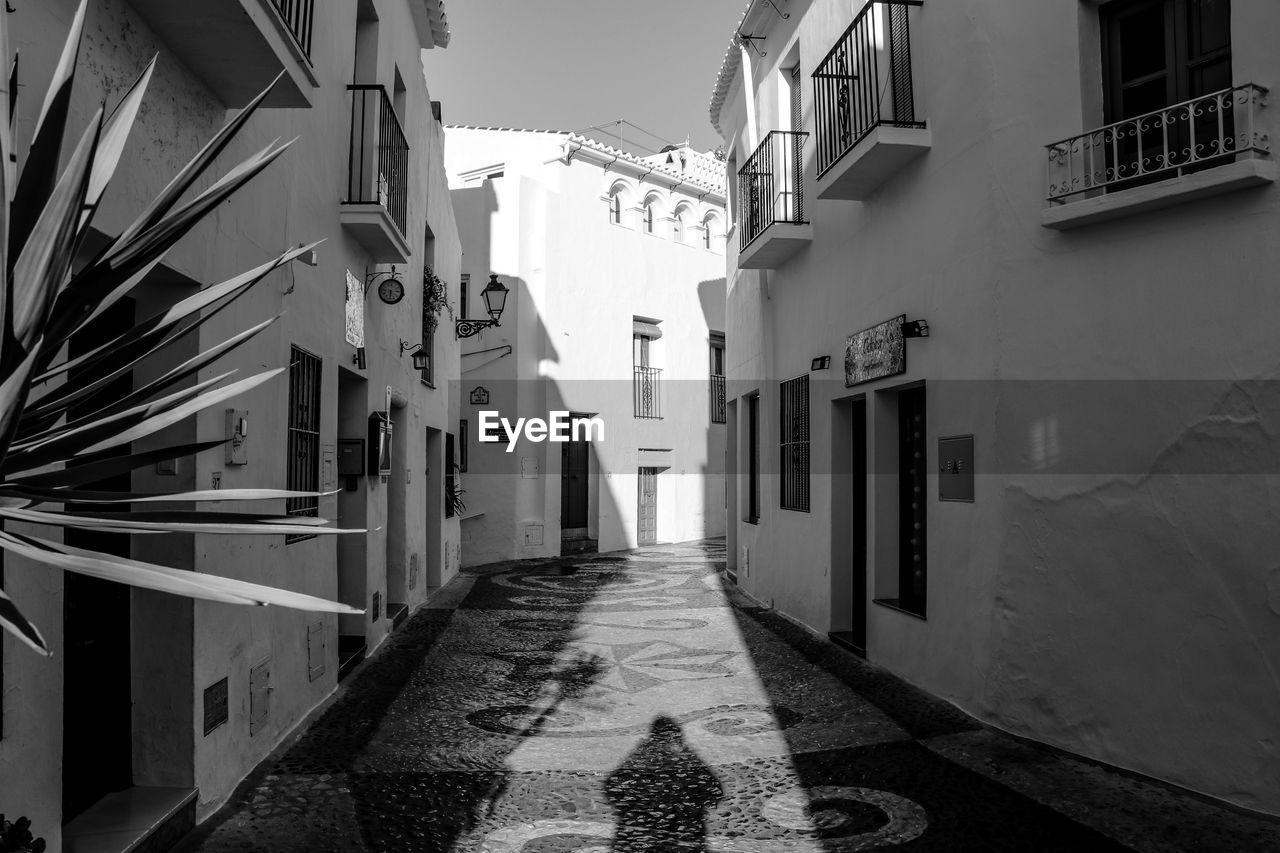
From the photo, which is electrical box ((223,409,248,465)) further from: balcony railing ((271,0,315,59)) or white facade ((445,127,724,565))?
white facade ((445,127,724,565))

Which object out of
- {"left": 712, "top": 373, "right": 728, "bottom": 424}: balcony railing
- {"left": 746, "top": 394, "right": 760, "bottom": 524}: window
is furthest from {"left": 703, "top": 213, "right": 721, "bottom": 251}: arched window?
{"left": 746, "top": 394, "right": 760, "bottom": 524}: window

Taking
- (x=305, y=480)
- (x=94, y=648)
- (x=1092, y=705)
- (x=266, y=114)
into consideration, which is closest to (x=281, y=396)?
(x=305, y=480)

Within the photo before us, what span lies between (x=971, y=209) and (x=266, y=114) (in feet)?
14.7

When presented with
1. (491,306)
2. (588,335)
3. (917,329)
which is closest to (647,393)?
(588,335)

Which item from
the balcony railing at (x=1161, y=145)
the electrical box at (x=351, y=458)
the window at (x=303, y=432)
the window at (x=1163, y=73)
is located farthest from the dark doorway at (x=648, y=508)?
the window at (x=1163, y=73)

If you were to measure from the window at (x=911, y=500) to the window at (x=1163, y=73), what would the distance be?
262 centimetres

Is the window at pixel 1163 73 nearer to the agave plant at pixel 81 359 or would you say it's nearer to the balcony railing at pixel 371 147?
the agave plant at pixel 81 359

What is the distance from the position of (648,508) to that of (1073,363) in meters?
16.7

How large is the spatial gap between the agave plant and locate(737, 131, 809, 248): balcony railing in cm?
879

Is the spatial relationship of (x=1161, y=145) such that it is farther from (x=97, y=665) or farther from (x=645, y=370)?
(x=645, y=370)

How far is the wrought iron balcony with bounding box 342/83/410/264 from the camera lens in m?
8.20

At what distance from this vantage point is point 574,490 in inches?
822

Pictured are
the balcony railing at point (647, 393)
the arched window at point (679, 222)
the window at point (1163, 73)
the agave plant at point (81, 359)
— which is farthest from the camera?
the arched window at point (679, 222)

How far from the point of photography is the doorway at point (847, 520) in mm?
9469
